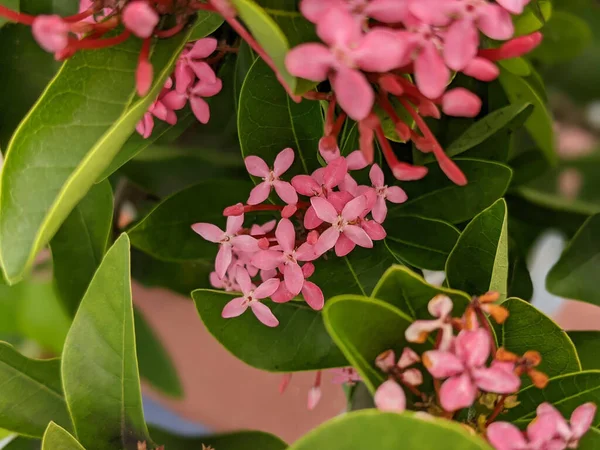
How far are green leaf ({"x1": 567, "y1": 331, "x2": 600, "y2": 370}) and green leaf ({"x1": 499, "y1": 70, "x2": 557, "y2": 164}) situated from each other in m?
0.21

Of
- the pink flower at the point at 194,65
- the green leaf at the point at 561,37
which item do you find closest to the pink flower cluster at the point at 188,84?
the pink flower at the point at 194,65

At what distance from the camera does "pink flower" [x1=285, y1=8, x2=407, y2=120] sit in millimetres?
271

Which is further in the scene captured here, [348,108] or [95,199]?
[95,199]

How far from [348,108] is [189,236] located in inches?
12.2

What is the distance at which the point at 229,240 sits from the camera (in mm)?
454

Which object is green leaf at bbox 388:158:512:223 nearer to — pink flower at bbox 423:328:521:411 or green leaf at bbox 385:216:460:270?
green leaf at bbox 385:216:460:270

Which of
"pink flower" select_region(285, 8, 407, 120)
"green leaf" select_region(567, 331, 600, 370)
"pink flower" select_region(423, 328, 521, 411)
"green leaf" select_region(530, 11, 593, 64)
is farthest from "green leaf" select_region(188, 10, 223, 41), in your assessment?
"green leaf" select_region(530, 11, 593, 64)

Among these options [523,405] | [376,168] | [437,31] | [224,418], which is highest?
[437,31]

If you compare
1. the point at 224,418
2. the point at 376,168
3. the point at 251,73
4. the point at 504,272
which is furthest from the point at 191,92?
the point at 224,418

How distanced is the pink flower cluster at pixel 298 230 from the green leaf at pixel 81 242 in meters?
0.14

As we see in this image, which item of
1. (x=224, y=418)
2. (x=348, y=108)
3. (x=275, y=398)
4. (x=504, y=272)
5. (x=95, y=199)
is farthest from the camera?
(x=224, y=418)

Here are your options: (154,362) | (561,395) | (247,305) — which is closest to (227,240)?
(247,305)

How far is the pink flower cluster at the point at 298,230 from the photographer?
406 millimetres

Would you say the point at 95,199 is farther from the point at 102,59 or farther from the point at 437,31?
the point at 437,31
